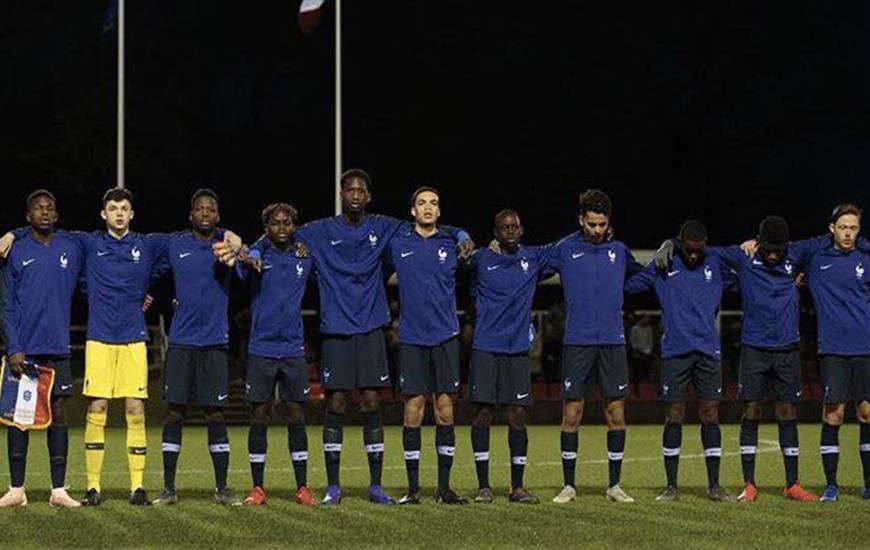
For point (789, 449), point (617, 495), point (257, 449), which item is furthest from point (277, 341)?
point (789, 449)

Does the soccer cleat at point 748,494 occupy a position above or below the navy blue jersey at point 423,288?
below

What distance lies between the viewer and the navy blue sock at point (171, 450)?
45.1ft

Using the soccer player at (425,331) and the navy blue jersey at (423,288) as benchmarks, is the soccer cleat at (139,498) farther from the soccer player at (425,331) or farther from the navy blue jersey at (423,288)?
the navy blue jersey at (423,288)

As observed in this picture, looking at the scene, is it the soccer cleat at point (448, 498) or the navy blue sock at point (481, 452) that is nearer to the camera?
the soccer cleat at point (448, 498)

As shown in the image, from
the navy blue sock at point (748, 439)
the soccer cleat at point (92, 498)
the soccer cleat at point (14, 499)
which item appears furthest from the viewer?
the navy blue sock at point (748, 439)

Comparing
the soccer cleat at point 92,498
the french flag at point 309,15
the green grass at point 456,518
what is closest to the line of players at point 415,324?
the soccer cleat at point 92,498

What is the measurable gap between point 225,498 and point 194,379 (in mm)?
929

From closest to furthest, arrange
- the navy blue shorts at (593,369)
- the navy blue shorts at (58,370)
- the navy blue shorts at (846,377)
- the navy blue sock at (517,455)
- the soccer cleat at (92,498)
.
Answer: the soccer cleat at (92,498) → the navy blue shorts at (58,370) → the navy blue sock at (517,455) → the navy blue shorts at (593,369) → the navy blue shorts at (846,377)

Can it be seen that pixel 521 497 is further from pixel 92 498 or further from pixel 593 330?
pixel 92 498

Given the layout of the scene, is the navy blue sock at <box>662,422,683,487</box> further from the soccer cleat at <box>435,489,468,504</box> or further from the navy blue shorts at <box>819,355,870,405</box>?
the soccer cleat at <box>435,489,468,504</box>

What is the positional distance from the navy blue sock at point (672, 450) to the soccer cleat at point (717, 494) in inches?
11.2

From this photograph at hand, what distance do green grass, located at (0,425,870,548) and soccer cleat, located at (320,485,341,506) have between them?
11cm

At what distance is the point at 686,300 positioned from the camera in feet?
46.8

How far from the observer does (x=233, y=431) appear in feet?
81.5
